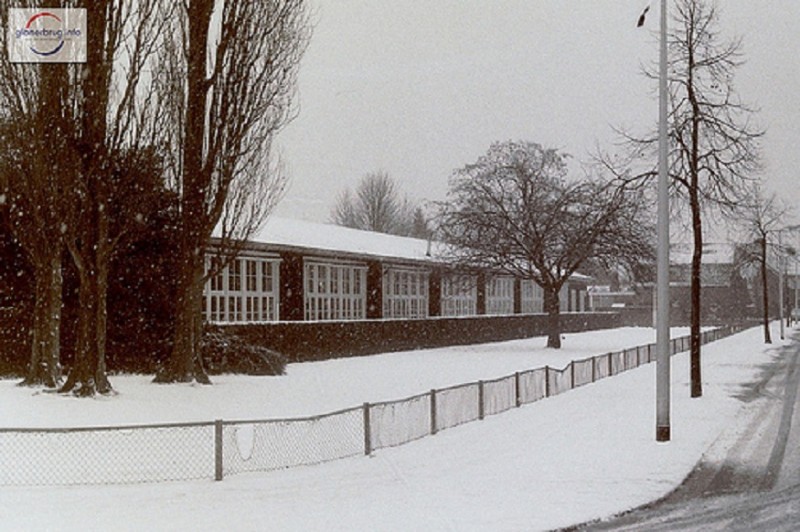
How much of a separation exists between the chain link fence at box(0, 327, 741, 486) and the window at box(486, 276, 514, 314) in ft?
128

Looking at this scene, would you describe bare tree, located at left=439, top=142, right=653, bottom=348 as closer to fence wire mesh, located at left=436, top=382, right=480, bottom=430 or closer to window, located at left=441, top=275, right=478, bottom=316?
window, located at left=441, top=275, right=478, bottom=316

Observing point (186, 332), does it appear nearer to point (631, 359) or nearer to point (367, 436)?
point (367, 436)

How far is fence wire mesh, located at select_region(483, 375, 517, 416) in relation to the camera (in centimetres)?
1888

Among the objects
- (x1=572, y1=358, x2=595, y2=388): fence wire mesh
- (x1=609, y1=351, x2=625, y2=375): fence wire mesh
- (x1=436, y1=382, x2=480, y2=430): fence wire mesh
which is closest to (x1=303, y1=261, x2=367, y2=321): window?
(x1=609, y1=351, x2=625, y2=375): fence wire mesh

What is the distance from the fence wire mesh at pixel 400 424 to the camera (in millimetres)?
14383

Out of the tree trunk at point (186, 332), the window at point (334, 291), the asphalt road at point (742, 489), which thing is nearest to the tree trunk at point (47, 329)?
the tree trunk at point (186, 332)

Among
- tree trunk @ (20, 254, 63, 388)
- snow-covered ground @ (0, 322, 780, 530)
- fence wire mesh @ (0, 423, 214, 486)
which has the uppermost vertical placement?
tree trunk @ (20, 254, 63, 388)

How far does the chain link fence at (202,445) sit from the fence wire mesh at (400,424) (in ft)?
0.05

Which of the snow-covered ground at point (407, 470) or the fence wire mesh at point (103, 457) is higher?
the fence wire mesh at point (103, 457)

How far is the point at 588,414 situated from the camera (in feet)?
62.2

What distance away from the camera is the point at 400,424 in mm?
15438

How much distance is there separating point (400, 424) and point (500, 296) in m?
43.9

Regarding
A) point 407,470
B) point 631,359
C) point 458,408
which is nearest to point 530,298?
point 631,359

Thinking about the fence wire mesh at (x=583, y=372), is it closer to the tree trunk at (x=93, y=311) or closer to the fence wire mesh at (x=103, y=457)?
the tree trunk at (x=93, y=311)
